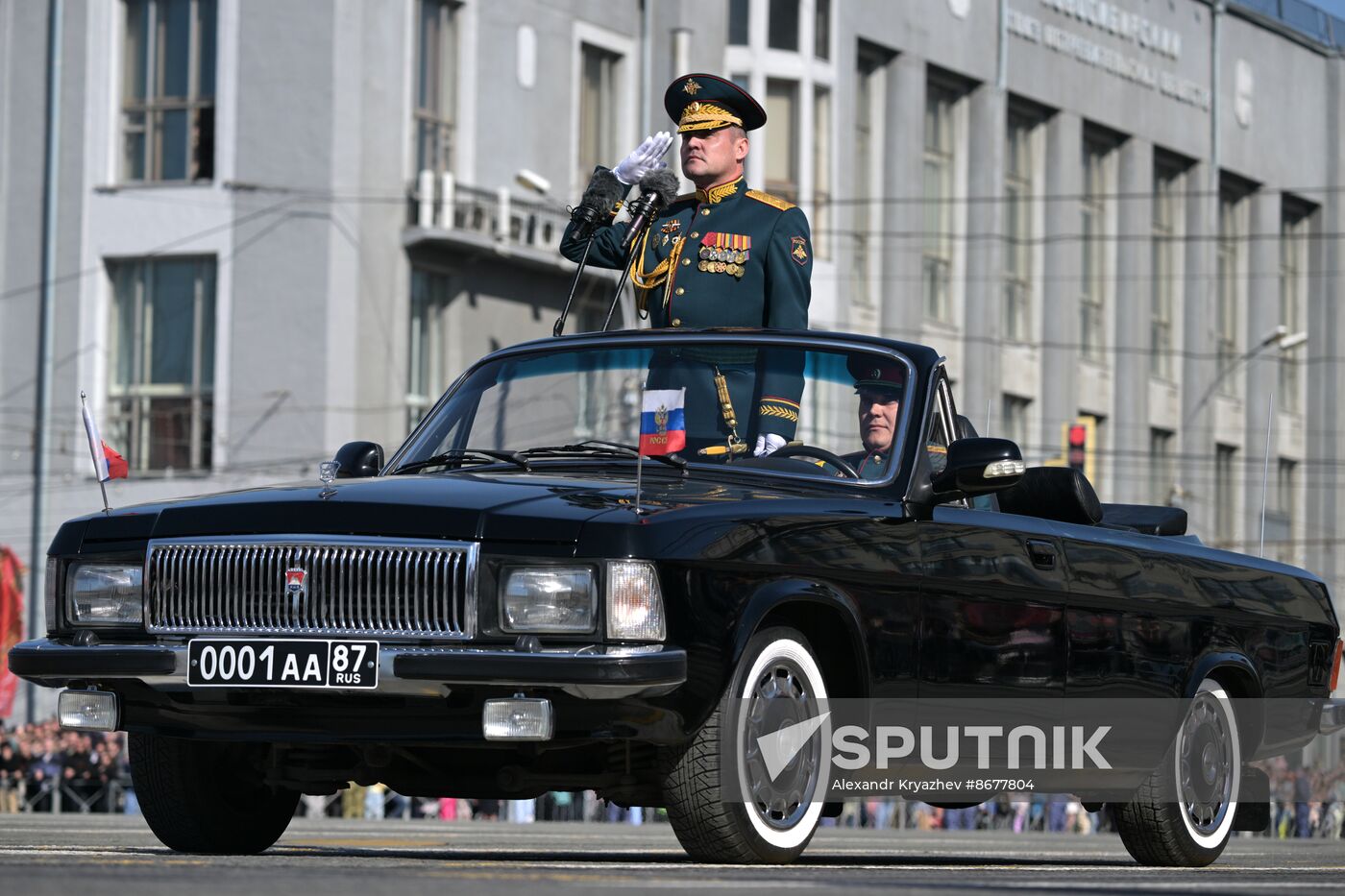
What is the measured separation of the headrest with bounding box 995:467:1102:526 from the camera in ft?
31.9

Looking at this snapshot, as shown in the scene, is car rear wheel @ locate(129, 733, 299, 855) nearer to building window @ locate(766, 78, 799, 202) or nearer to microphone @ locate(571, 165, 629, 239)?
microphone @ locate(571, 165, 629, 239)

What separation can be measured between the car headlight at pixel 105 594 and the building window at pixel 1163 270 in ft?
170

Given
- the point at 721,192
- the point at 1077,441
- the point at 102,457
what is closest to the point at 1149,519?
the point at 721,192

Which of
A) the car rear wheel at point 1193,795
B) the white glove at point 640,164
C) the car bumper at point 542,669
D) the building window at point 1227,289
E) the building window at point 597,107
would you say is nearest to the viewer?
the car bumper at point 542,669

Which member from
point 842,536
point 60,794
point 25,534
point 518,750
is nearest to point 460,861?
point 518,750

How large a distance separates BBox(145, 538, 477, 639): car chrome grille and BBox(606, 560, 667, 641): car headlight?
375mm

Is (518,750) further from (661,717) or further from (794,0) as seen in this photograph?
(794,0)

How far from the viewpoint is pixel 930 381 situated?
917 cm

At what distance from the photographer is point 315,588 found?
7.69 m

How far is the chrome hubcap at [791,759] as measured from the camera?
777 centimetres

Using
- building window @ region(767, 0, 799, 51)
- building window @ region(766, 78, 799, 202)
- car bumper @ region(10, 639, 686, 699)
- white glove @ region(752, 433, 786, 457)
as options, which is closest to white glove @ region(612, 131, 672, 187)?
white glove @ region(752, 433, 786, 457)

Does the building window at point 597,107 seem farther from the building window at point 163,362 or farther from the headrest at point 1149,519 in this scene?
the headrest at point 1149,519

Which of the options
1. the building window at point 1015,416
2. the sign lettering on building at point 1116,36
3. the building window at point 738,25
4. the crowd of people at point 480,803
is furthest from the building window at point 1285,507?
the building window at point 738,25

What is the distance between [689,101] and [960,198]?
4218 cm
